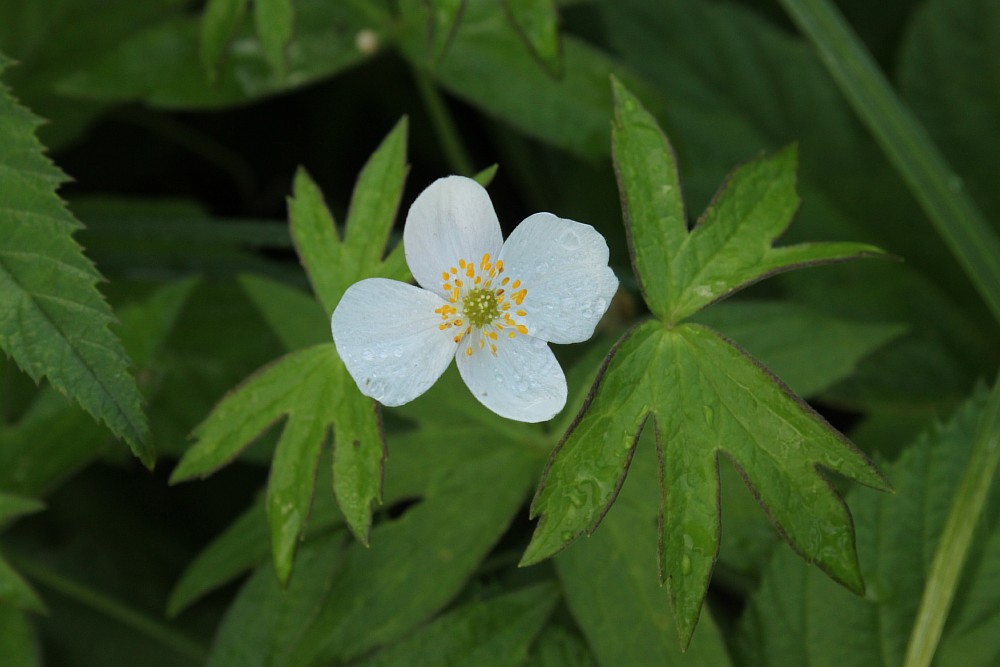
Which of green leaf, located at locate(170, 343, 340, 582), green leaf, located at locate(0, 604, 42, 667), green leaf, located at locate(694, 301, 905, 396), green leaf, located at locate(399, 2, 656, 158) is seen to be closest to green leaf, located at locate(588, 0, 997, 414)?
green leaf, located at locate(399, 2, 656, 158)

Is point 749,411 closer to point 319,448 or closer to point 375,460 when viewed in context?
point 375,460

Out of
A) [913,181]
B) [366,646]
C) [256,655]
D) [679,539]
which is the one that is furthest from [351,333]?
[913,181]

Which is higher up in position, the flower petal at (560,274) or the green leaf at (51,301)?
the flower petal at (560,274)

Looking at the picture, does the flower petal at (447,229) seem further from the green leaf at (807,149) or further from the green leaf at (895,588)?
the green leaf at (807,149)

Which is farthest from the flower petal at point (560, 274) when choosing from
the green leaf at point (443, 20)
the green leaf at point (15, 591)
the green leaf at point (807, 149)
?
the green leaf at point (807, 149)

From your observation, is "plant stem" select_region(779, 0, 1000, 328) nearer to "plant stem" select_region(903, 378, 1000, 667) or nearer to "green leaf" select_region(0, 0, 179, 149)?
"plant stem" select_region(903, 378, 1000, 667)

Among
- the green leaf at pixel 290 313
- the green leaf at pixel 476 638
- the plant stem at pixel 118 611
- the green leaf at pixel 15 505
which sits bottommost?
the plant stem at pixel 118 611

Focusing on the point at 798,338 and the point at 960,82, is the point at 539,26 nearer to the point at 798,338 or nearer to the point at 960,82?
the point at 798,338
